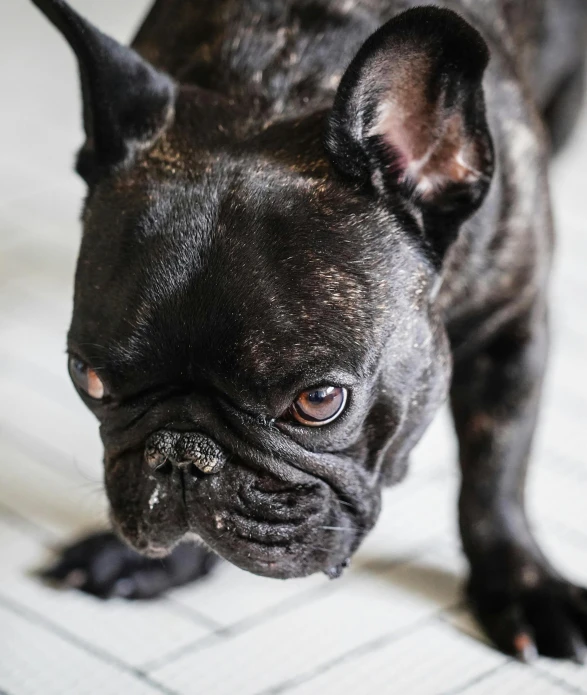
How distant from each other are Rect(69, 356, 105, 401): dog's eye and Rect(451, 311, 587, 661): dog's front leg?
92 cm

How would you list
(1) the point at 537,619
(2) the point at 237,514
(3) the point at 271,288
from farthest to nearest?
1. (1) the point at 537,619
2. (2) the point at 237,514
3. (3) the point at 271,288

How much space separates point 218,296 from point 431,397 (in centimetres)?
51

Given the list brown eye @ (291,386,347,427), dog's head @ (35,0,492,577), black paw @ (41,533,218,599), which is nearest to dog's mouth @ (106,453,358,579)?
dog's head @ (35,0,492,577)

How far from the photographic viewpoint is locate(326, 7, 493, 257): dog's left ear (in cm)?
174

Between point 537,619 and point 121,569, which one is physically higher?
point 537,619

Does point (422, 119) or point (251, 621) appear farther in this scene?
point (251, 621)

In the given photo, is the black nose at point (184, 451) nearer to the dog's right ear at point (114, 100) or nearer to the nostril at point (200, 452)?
the nostril at point (200, 452)

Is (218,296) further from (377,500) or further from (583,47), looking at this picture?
(583,47)

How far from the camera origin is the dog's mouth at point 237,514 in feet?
5.88

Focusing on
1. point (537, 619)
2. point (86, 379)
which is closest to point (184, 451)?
point (86, 379)

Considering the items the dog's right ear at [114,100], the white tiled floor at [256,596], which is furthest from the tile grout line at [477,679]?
the dog's right ear at [114,100]

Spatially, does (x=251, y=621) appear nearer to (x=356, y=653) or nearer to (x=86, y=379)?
(x=356, y=653)

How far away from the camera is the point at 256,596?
2.38 meters

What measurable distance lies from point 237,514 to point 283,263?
0.44m
